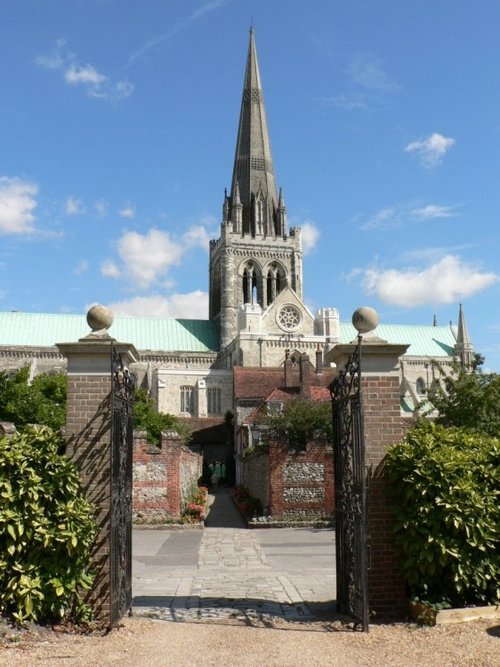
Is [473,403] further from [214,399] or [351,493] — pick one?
[214,399]

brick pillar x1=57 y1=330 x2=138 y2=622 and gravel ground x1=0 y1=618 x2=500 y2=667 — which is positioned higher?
brick pillar x1=57 y1=330 x2=138 y2=622

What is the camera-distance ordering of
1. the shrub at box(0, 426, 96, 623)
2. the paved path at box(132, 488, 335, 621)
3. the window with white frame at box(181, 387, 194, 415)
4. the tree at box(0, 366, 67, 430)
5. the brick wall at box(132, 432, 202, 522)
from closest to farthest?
1. the shrub at box(0, 426, 96, 623)
2. the paved path at box(132, 488, 335, 621)
3. the brick wall at box(132, 432, 202, 522)
4. the tree at box(0, 366, 67, 430)
5. the window with white frame at box(181, 387, 194, 415)

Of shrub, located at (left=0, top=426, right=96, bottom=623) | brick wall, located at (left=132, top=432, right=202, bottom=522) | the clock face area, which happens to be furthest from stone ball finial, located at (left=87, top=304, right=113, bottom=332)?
the clock face area

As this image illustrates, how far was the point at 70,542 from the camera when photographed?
704cm

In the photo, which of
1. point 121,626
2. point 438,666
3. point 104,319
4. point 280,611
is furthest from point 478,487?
point 104,319

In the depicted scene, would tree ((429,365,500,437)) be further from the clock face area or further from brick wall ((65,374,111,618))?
the clock face area

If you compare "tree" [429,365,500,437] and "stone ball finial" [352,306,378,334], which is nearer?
"stone ball finial" [352,306,378,334]

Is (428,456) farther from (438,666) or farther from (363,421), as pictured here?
(438,666)

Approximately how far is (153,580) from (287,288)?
183ft

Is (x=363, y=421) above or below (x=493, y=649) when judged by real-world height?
above

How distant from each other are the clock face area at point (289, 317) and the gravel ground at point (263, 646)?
185 ft

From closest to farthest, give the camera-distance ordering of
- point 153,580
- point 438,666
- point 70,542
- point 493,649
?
point 438,666 → point 493,649 → point 70,542 → point 153,580

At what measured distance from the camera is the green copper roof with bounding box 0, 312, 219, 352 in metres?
68.4

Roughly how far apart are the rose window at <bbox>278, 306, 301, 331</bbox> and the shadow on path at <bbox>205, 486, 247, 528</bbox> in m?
29.6
